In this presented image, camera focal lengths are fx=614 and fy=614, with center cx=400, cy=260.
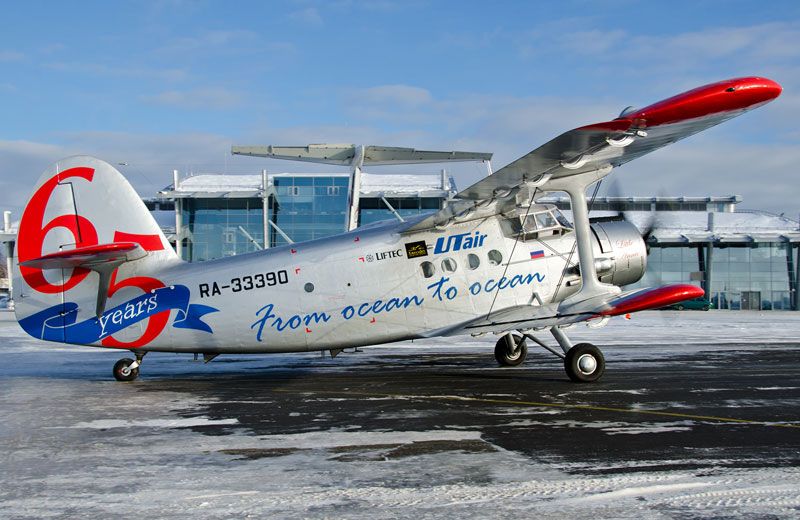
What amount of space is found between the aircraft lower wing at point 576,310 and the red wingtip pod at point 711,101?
300 cm

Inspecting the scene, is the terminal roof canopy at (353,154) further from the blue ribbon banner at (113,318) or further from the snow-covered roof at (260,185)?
the snow-covered roof at (260,185)

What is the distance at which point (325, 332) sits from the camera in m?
11.6

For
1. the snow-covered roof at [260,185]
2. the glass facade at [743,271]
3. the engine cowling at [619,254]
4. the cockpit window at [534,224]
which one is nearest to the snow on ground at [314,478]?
the engine cowling at [619,254]

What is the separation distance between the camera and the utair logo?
11.9m

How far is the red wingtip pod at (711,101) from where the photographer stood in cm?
826

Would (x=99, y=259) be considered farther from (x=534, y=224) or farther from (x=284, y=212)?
(x=284, y=212)

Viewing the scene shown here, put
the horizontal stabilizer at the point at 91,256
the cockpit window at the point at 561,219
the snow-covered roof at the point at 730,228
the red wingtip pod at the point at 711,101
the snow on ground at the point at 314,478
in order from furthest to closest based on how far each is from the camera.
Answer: the snow-covered roof at the point at 730,228 → the cockpit window at the point at 561,219 → the horizontal stabilizer at the point at 91,256 → the red wingtip pod at the point at 711,101 → the snow on ground at the point at 314,478

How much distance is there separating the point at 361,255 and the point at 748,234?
2256 inches

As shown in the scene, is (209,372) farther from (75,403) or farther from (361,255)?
(361,255)

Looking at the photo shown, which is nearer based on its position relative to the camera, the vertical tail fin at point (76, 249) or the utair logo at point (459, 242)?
the vertical tail fin at point (76, 249)

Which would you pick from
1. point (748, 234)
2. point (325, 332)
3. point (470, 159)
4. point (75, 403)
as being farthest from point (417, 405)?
point (748, 234)

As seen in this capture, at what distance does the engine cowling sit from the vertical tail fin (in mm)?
8659

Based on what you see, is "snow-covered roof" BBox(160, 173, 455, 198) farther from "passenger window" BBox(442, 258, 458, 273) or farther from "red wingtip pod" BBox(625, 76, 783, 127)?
"red wingtip pod" BBox(625, 76, 783, 127)

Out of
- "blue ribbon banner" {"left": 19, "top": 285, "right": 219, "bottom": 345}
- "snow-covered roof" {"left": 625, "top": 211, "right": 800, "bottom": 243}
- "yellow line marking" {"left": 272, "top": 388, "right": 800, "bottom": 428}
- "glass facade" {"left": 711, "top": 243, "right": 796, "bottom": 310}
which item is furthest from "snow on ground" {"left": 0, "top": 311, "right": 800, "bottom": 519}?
"glass facade" {"left": 711, "top": 243, "right": 796, "bottom": 310}
